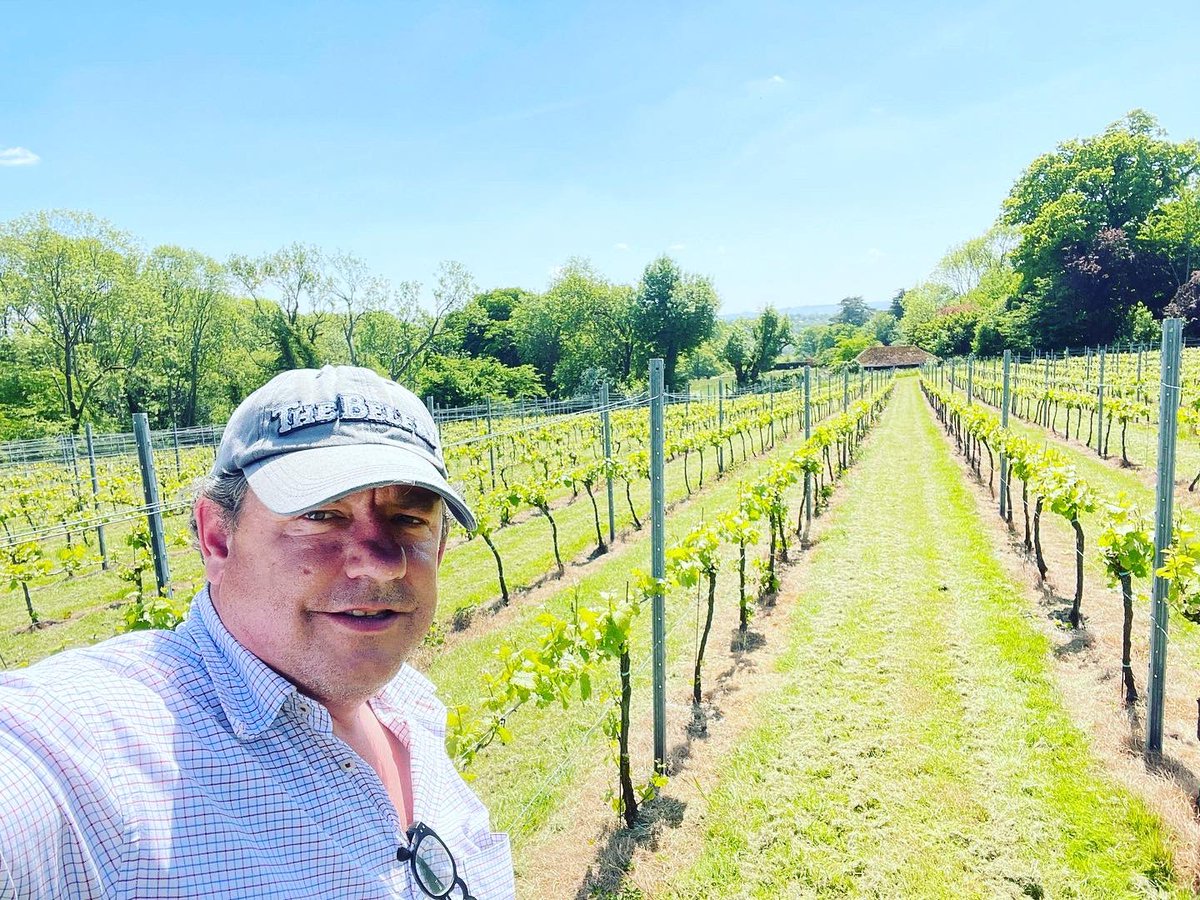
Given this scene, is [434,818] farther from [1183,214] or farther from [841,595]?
[1183,214]

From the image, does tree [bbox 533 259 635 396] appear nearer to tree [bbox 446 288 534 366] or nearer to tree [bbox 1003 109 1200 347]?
tree [bbox 446 288 534 366]

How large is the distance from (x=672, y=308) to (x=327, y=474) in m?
48.4

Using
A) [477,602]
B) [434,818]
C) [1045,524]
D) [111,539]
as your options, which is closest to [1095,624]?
[1045,524]

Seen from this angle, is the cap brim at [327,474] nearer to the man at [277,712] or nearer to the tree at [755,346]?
the man at [277,712]

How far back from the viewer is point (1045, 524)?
1053cm

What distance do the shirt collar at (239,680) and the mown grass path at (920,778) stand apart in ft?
11.6

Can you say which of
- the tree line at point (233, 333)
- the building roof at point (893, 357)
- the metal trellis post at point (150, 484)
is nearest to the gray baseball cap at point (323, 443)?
the metal trellis post at point (150, 484)

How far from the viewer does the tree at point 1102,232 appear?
45125mm

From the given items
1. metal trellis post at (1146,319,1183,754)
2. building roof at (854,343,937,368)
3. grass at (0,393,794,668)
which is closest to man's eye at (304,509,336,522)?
metal trellis post at (1146,319,1183,754)

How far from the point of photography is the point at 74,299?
110ft

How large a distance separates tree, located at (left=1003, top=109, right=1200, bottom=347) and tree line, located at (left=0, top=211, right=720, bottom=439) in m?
24.6

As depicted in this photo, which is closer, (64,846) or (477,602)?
(64,846)

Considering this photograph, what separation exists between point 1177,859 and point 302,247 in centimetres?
4630

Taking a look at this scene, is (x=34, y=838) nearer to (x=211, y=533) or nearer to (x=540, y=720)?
(x=211, y=533)
